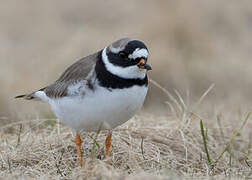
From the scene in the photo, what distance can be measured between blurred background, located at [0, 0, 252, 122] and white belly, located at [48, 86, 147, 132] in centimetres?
256

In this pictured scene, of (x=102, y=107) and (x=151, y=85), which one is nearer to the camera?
(x=102, y=107)

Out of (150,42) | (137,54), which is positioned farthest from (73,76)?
(150,42)

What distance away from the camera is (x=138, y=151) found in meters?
5.27

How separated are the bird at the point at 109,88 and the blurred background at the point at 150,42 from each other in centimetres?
259

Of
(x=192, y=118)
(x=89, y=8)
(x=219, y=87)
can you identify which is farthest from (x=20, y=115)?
(x=89, y=8)

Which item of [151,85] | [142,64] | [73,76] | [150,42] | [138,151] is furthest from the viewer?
[150,42]

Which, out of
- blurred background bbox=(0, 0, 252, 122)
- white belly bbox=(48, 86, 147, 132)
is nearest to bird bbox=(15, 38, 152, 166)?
white belly bbox=(48, 86, 147, 132)

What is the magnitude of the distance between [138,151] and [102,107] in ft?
3.57

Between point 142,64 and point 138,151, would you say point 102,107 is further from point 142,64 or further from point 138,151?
point 138,151

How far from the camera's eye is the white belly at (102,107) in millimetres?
4344

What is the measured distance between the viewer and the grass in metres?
4.50

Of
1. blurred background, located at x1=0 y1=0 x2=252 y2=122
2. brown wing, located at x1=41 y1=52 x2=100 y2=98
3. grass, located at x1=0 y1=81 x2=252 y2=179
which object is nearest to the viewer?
grass, located at x1=0 y1=81 x2=252 y2=179

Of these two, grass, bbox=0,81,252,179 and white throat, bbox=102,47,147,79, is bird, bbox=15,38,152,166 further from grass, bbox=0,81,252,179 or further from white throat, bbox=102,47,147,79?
grass, bbox=0,81,252,179

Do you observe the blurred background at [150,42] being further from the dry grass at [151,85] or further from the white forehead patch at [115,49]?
the white forehead patch at [115,49]
